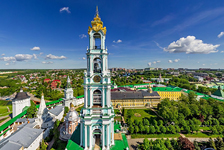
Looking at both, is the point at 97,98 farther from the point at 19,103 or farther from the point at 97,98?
the point at 19,103

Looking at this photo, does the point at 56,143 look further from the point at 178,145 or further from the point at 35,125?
the point at 178,145

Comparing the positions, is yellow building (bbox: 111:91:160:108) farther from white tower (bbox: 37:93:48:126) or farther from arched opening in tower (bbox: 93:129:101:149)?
arched opening in tower (bbox: 93:129:101:149)

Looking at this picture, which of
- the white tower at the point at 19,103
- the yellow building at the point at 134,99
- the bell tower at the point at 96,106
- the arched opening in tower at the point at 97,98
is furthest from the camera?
the yellow building at the point at 134,99

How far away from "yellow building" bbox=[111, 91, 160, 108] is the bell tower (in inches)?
1393

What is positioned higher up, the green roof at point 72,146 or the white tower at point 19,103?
the green roof at point 72,146

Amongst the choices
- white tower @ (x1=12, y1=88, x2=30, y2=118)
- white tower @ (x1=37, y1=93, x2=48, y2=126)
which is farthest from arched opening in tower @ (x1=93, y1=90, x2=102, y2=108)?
white tower @ (x1=12, y1=88, x2=30, y2=118)

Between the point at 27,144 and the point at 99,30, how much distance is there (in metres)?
23.1

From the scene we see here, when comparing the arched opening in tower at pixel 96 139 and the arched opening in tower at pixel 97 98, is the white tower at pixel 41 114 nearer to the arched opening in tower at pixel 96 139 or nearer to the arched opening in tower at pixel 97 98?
the arched opening in tower at pixel 96 139

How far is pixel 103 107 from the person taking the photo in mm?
12766

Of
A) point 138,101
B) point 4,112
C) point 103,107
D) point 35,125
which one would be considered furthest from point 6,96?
point 103,107

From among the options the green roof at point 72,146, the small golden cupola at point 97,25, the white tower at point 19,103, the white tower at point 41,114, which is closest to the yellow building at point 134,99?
the white tower at point 41,114

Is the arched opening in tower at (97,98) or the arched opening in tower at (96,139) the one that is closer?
the arched opening in tower at (96,139)

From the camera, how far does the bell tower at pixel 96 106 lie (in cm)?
1249

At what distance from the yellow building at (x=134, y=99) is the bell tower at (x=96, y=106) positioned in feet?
116
